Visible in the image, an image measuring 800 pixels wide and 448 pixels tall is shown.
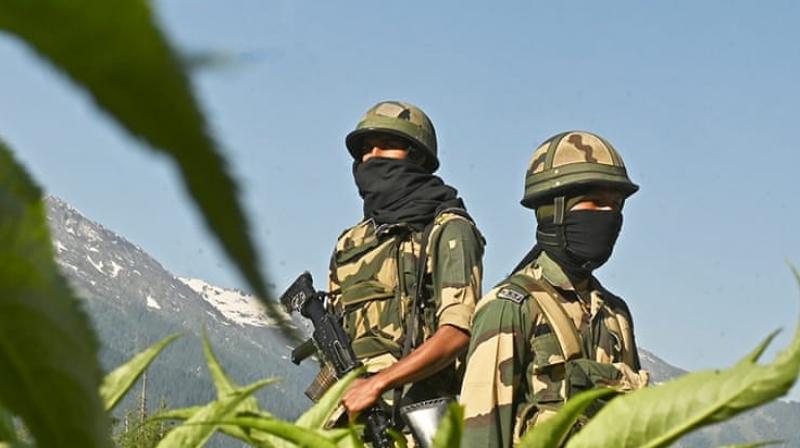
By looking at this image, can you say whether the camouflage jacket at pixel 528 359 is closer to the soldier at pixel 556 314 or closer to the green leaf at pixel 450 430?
the soldier at pixel 556 314

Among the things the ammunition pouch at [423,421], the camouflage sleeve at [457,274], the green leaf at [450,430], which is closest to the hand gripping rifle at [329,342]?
the camouflage sleeve at [457,274]

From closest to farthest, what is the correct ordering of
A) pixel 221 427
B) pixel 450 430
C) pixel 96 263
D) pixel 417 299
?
pixel 450 430
pixel 221 427
pixel 417 299
pixel 96 263

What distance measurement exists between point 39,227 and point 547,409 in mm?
3421

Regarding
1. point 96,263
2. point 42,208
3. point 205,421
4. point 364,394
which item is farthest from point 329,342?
point 96,263

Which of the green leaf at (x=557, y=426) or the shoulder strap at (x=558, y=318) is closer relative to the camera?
the green leaf at (x=557, y=426)

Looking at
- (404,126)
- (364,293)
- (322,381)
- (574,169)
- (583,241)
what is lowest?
(322,381)

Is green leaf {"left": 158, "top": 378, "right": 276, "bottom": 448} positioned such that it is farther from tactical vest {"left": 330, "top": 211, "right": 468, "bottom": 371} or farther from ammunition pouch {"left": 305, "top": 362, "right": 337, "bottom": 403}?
ammunition pouch {"left": 305, "top": 362, "right": 337, "bottom": 403}

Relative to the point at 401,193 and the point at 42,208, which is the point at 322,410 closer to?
the point at 42,208

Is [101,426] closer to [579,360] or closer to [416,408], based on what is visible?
[416,408]

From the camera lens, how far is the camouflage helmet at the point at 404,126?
499 centimetres

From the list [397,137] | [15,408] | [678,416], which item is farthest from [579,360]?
[15,408]

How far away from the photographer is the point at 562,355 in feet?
11.9

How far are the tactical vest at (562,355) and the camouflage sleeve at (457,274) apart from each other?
47cm

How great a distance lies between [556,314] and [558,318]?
0.02 meters
